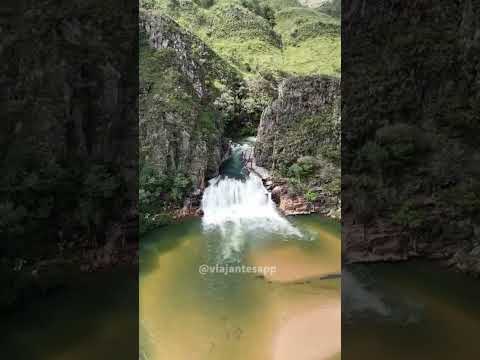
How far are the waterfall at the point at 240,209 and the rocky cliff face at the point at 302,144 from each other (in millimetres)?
364

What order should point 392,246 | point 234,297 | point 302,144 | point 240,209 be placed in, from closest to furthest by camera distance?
point 234,297, point 240,209, point 302,144, point 392,246

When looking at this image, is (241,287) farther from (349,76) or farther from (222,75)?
(349,76)

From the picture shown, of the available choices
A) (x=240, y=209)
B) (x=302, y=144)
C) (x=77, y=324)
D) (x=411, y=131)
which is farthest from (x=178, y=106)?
(x=411, y=131)

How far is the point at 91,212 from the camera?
9859 mm

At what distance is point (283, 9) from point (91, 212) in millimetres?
7035

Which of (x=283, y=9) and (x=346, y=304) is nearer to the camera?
(x=346, y=304)

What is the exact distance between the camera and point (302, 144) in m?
8.60

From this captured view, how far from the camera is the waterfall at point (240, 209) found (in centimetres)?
768

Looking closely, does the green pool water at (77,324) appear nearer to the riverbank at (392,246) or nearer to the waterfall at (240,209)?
the waterfall at (240,209)

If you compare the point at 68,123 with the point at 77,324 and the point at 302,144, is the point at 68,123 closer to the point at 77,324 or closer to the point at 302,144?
the point at 77,324

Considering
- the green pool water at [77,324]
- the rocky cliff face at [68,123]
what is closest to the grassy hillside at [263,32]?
the rocky cliff face at [68,123]

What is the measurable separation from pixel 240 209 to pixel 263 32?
5332 millimetres

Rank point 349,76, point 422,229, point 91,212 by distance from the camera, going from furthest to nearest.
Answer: point 349,76 → point 422,229 → point 91,212

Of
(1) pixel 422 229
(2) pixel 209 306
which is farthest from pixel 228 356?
(1) pixel 422 229
